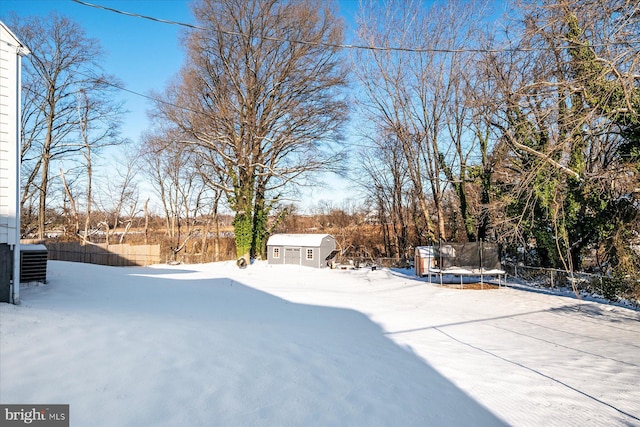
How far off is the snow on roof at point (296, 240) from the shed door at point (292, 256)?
0.39m

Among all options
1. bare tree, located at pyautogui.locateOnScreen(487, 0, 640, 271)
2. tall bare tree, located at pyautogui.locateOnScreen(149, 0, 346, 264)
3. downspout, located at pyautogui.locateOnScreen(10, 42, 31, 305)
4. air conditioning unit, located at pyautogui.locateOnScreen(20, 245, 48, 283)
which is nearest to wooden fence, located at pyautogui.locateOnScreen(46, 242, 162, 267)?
tall bare tree, located at pyautogui.locateOnScreen(149, 0, 346, 264)

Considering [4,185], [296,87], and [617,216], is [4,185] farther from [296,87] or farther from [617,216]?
[296,87]

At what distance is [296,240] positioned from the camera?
79.5 ft

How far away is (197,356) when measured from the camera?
392 centimetres

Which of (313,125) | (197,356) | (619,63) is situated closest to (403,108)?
(313,125)

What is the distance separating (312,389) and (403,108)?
66.4 ft

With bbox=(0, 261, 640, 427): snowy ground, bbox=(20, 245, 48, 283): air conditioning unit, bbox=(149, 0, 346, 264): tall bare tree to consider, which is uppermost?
bbox=(149, 0, 346, 264): tall bare tree

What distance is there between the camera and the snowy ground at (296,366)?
3.02 metres

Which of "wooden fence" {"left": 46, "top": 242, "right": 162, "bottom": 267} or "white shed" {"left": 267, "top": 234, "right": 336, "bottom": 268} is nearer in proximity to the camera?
"wooden fence" {"left": 46, "top": 242, "right": 162, "bottom": 267}

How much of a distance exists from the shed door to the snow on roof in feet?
1.26

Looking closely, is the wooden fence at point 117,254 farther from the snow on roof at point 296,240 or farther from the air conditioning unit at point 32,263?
the air conditioning unit at point 32,263

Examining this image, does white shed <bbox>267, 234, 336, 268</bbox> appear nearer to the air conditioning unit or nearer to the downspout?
the air conditioning unit

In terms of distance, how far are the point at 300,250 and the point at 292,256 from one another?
68cm

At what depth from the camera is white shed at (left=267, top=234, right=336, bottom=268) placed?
23844 mm
